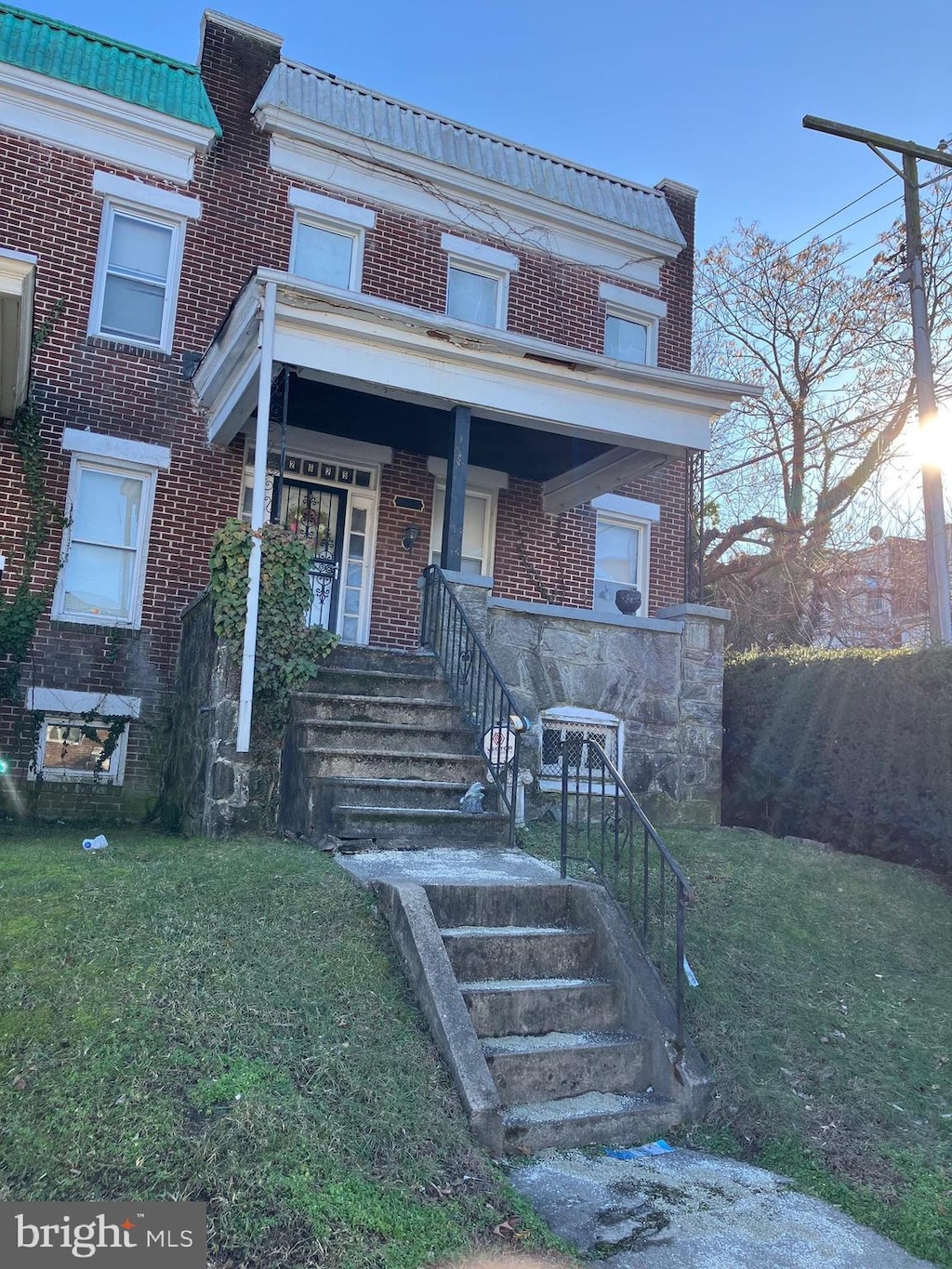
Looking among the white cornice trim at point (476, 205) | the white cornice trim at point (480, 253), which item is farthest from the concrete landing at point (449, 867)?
the white cornice trim at point (476, 205)

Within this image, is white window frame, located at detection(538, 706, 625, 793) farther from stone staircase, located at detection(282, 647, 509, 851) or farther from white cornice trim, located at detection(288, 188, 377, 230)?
white cornice trim, located at detection(288, 188, 377, 230)

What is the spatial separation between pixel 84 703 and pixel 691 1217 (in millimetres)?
7776

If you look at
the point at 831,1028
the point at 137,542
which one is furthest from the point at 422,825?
the point at 137,542

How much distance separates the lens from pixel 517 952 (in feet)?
17.3

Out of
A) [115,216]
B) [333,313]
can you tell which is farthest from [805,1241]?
[115,216]

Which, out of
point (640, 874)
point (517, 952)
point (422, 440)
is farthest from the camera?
point (422, 440)

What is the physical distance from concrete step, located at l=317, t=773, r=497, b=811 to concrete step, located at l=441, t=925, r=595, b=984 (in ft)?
5.76

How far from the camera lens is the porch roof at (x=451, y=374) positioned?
27.2 feet

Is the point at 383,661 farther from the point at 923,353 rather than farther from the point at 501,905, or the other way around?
the point at 923,353

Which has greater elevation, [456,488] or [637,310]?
[637,310]

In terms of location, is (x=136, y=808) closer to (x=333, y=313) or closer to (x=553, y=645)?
(x=553, y=645)

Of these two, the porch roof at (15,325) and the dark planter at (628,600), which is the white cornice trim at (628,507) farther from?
the porch roof at (15,325)

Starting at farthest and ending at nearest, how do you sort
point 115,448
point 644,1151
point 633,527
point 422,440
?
1. point 633,527
2. point 422,440
3. point 115,448
4. point 644,1151

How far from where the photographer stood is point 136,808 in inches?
390
